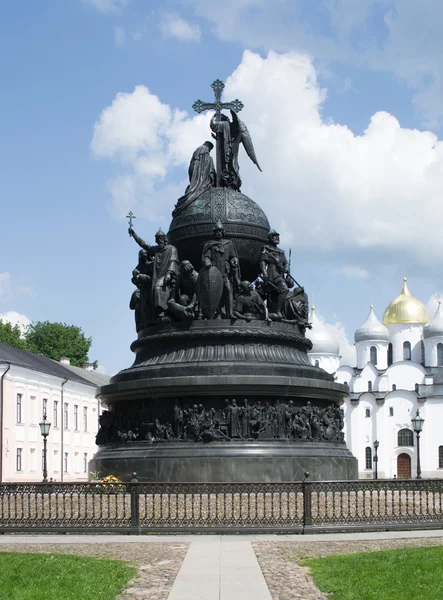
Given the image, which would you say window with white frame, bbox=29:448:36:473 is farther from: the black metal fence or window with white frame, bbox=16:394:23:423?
the black metal fence

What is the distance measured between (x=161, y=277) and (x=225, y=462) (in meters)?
6.09

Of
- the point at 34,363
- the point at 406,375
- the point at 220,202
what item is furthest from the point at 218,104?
the point at 406,375

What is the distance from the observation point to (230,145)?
1200 inches

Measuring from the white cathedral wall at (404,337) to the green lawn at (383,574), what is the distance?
108 m

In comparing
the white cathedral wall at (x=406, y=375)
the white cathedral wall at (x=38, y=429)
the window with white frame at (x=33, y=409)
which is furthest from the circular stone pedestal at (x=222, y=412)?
the white cathedral wall at (x=406, y=375)

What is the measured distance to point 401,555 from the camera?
13.7m

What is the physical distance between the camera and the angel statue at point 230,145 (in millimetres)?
30172

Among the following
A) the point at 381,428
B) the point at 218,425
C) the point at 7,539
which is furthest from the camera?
the point at 381,428

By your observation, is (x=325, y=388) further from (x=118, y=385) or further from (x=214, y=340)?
(x=118, y=385)

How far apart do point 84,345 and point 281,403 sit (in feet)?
216

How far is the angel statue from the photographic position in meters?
30.2

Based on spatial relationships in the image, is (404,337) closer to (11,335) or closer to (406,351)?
(406,351)

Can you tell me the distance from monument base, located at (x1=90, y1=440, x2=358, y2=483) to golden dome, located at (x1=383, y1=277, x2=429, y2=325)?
324 ft

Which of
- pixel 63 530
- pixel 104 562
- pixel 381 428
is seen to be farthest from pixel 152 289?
pixel 381 428
